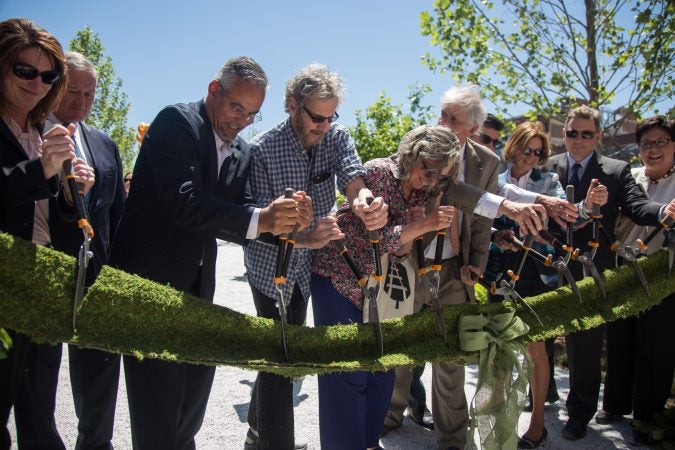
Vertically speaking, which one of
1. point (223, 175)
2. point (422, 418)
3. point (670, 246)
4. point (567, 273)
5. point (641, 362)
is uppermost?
point (223, 175)

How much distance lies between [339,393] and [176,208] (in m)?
1.42

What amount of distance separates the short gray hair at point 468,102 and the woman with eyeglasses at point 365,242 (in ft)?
2.57

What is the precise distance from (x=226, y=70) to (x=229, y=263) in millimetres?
12957

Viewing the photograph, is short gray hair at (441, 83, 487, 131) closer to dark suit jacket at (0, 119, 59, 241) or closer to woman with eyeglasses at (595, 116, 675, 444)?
woman with eyeglasses at (595, 116, 675, 444)

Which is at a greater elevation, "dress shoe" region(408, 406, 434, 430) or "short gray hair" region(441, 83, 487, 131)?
"short gray hair" region(441, 83, 487, 131)

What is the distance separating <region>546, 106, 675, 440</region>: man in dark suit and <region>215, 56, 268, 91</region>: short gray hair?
9.08ft

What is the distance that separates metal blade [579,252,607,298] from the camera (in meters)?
3.26

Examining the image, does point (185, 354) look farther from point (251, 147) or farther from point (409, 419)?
point (409, 419)

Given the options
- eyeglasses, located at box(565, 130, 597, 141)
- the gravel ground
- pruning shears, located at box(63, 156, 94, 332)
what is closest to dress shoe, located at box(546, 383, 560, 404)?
the gravel ground

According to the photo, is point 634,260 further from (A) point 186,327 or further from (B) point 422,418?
(A) point 186,327

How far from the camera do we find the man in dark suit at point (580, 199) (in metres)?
4.33

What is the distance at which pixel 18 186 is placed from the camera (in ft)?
7.01

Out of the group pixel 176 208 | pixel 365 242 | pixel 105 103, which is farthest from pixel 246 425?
pixel 105 103

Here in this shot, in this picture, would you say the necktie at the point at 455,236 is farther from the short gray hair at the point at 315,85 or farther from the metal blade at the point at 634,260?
the short gray hair at the point at 315,85
